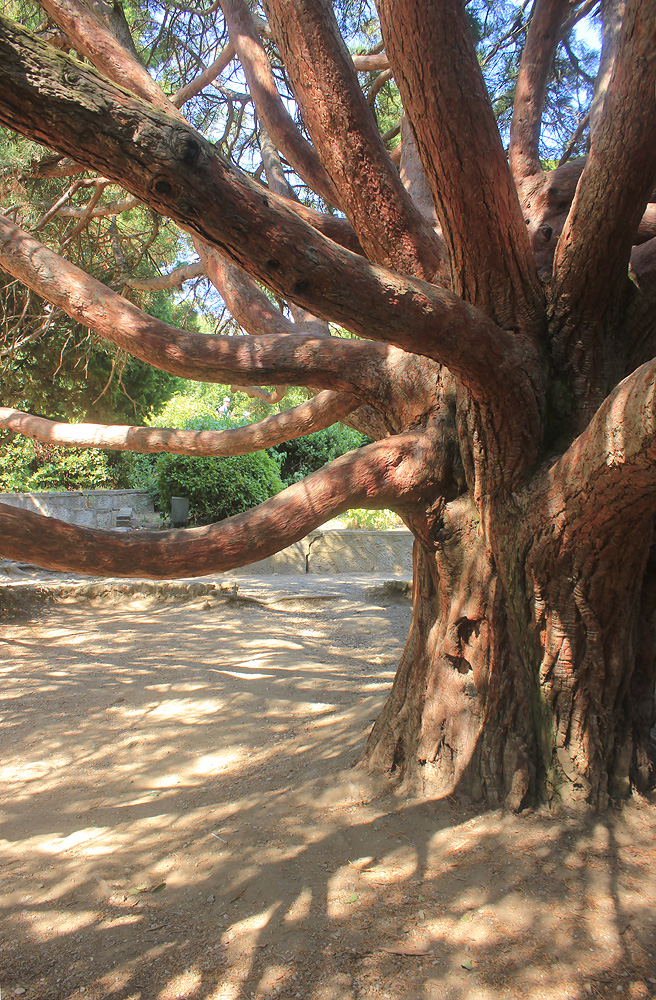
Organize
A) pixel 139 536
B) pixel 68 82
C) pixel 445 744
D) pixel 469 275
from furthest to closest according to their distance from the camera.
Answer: pixel 445 744, pixel 469 275, pixel 139 536, pixel 68 82

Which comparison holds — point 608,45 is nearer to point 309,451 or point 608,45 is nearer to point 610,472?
point 610,472

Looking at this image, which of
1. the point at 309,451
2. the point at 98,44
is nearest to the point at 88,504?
the point at 309,451

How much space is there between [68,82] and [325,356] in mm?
1667

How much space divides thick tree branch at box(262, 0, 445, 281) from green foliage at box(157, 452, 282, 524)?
856 centimetres

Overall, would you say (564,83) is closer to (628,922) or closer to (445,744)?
(445,744)

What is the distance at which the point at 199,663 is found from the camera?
19.3 feet

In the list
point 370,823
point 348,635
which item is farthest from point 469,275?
point 348,635

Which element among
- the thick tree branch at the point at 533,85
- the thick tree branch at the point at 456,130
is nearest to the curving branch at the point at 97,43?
the thick tree branch at the point at 456,130

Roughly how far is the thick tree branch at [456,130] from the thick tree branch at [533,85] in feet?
4.55

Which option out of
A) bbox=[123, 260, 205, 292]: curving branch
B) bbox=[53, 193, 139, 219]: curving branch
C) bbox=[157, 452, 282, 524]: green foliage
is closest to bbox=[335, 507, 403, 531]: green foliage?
bbox=[157, 452, 282, 524]: green foliage

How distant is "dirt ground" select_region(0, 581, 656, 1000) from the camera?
6.90ft

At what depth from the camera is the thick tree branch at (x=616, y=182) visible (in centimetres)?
238

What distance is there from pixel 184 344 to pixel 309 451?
12.3 m

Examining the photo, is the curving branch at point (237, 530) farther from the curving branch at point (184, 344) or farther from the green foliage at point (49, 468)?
the green foliage at point (49, 468)
